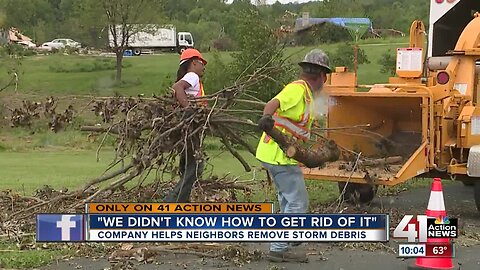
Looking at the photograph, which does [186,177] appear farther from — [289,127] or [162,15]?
[162,15]

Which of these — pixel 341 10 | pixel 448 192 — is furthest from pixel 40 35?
pixel 448 192

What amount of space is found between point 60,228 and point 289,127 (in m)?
1.99

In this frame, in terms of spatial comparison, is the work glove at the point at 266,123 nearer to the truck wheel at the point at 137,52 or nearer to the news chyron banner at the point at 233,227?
the news chyron banner at the point at 233,227

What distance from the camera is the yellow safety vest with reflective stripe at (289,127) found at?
252 inches

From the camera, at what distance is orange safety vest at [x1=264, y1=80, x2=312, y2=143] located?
21.0ft

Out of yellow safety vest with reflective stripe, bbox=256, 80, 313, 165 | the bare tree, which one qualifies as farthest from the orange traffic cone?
the bare tree

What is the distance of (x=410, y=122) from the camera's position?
920cm

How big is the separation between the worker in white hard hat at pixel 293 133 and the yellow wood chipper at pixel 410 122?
1179 millimetres

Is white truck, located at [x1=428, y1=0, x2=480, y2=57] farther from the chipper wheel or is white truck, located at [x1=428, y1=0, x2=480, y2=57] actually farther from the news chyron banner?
the news chyron banner

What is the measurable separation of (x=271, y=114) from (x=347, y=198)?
3.27 metres

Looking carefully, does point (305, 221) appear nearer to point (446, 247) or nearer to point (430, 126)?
point (446, 247)

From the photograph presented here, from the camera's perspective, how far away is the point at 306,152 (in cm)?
622

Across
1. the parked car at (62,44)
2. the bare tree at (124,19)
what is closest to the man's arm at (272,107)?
the bare tree at (124,19)

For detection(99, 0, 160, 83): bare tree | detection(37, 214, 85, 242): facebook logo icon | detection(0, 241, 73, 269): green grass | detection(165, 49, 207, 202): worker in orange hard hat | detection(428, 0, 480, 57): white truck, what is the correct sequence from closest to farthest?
detection(37, 214, 85, 242): facebook logo icon < detection(0, 241, 73, 269): green grass < detection(165, 49, 207, 202): worker in orange hard hat < detection(428, 0, 480, 57): white truck < detection(99, 0, 160, 83): bare tree
